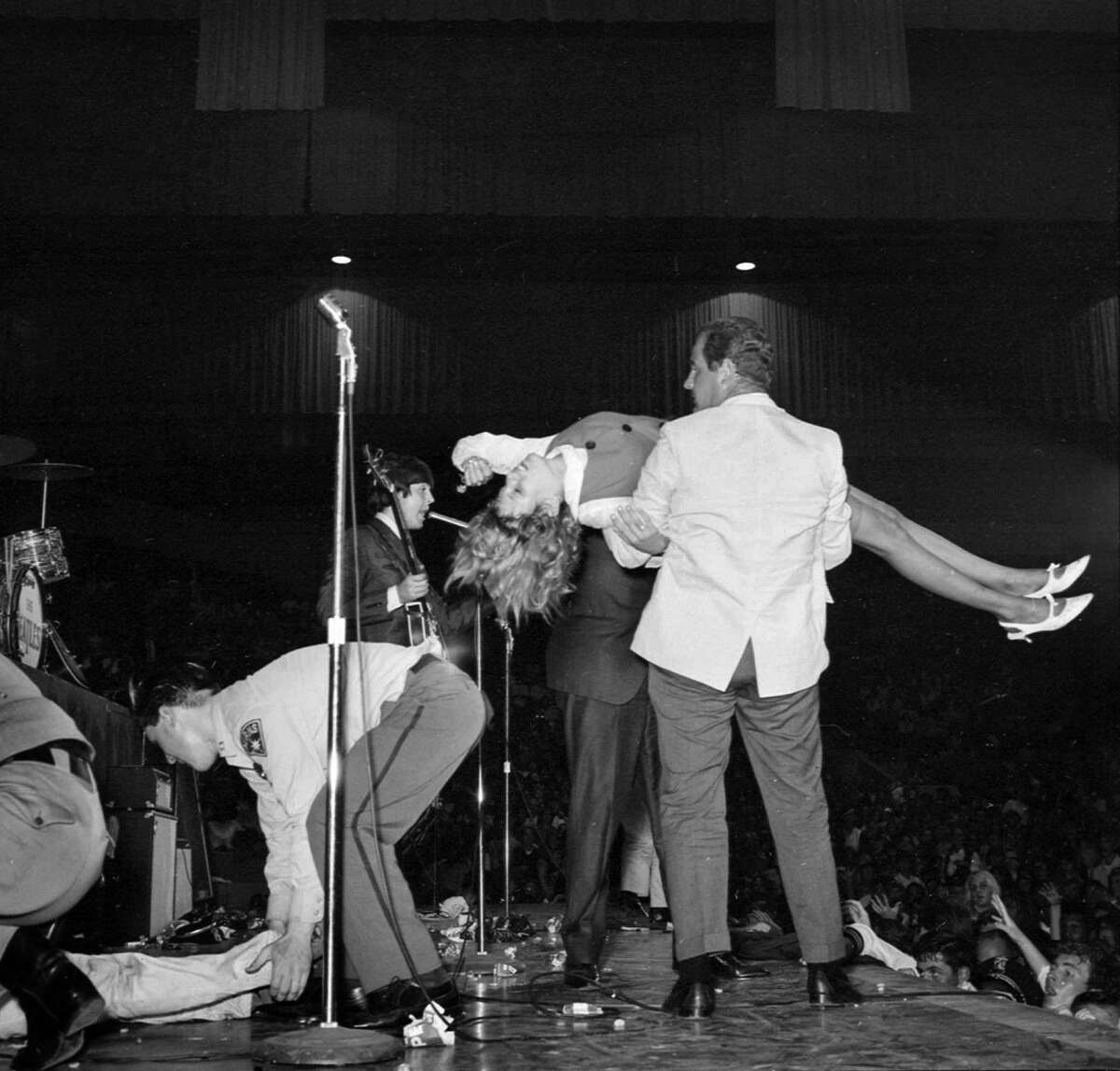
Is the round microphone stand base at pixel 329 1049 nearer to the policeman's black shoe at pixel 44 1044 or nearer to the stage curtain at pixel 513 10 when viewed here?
the policeman's black shoe at pixel 44 1044

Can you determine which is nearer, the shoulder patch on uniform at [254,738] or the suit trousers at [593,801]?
the shoulder patch on uniform at [254,738]

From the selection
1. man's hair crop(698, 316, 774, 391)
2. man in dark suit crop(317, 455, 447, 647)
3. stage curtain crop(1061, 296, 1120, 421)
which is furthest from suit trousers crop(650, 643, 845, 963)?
stage curtain crop(1061, 296, 1120, 421)

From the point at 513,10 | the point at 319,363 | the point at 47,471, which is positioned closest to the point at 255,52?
the point at 513,10

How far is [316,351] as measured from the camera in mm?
9547

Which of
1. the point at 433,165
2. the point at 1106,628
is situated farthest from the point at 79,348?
the point at 1106,628

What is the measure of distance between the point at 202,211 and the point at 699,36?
3.58 metres

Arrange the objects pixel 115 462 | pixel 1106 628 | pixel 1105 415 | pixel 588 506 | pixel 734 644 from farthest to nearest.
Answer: pixel 1106 628
pixel 115 462
pixel 1105 415
pixel 588 506
pixel 734 644

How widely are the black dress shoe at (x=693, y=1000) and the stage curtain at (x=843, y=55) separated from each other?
21.3ft

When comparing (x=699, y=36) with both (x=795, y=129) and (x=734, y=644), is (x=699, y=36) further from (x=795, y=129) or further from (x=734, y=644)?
(x=734, y=644)

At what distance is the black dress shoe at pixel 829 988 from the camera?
8.86ft

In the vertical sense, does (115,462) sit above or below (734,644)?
above

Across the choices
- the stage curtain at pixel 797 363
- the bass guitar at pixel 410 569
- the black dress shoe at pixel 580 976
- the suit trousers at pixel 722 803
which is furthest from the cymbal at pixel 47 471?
the suit trousers at pixel 722 803

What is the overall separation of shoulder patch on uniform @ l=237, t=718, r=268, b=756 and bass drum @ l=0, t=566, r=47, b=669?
9.66 feet

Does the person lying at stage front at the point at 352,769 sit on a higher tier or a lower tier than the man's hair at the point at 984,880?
higher
